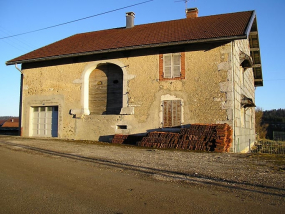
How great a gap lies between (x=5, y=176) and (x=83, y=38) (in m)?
14.6

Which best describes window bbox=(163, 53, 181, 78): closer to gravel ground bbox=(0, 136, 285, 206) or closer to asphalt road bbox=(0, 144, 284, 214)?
gravel ground bbox=(0, 136, 285, 206)

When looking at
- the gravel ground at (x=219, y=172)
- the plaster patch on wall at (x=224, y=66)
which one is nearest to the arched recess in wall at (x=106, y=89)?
the plaster patch on wall at (x=224, y=66)

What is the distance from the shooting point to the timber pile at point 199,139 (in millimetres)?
12156

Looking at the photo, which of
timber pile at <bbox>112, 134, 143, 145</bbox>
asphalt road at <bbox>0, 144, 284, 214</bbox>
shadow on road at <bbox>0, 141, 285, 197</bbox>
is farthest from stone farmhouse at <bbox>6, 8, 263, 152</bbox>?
asphalt road at <bbox>0, 144, 284, 214</bbox>

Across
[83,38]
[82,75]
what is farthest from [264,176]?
[83,38]

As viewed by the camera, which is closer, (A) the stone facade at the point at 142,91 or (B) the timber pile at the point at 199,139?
(B) the timber pile at the point at 199,139

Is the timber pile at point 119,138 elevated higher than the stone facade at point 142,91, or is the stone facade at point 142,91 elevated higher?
the stone facade at point 142,91

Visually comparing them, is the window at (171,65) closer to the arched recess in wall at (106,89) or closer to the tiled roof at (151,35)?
the tiled roof at (151,35)

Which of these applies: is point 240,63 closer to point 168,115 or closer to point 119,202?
point 168,115

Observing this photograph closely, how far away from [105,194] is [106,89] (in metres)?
12.0

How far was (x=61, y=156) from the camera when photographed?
9367mm

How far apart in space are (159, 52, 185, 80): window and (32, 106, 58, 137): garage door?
22.5 feet

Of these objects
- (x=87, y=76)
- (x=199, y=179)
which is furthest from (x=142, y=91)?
(x=199, y=179)

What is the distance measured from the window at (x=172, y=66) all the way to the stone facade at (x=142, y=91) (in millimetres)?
162
